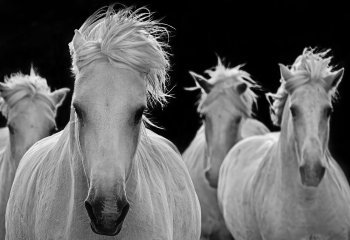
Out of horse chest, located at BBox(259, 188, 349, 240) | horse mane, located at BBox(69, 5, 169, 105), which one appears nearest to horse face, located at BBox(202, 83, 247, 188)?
horse chest, located at BBox(259, 188, 349, 240)

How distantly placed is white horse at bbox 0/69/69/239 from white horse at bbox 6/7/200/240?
1850 millimetres

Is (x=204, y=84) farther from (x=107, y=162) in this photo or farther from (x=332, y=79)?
(x=107, y=162)

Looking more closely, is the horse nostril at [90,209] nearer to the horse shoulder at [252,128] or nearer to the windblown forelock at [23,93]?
the windblown forelock at [23,93]

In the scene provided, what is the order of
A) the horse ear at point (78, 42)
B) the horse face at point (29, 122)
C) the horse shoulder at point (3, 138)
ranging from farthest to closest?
the horse shoulder at point (3, 138) < the horse face at point (29, 122) < the horse ear at point (78, 42)

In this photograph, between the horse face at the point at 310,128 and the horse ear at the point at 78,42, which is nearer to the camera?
the horse ear at the point at 78,42

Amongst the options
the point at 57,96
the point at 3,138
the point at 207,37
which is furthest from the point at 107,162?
the point at 207,37

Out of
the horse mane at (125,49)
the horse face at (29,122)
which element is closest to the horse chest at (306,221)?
the horse face at (29,122)

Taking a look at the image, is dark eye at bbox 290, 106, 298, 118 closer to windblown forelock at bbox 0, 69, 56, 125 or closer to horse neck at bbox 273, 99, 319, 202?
horse neck at bbox 273, 99, 319, 202

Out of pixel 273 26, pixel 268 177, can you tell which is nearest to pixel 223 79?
pixel 268 177

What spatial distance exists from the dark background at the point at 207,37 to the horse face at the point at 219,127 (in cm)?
356

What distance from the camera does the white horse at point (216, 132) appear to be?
27.4 ft

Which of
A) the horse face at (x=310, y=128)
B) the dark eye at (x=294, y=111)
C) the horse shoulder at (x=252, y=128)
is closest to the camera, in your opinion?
the horse face at (x=310, y=128)

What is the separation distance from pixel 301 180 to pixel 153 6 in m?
6.72

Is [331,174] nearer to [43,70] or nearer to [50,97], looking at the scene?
[50,97]
